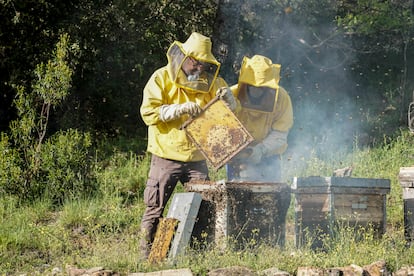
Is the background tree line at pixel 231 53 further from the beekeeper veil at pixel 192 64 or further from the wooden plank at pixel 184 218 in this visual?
the wooden plank at pixel 184 218

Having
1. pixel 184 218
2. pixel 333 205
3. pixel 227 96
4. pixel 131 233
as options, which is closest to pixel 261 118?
pixel 227 96

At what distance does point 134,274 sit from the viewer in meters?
5.34

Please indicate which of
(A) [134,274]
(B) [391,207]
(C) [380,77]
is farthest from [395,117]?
(A) [134,274]

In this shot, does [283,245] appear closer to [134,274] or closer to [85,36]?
[134,274]

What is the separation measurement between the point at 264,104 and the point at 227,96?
20.3 inches

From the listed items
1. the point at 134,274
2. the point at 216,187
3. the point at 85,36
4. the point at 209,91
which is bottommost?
the point at 134,274

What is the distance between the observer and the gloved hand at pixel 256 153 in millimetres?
6355

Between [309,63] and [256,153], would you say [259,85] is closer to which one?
[256,153]

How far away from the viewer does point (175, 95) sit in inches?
251

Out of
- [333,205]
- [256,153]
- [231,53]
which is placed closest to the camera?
[333,205]

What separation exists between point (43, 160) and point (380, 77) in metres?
5.63

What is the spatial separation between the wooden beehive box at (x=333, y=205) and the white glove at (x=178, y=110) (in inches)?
36.8

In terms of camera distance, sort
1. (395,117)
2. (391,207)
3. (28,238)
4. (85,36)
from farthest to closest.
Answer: (395,117) → (85,36) → (391,207) → (28,238)

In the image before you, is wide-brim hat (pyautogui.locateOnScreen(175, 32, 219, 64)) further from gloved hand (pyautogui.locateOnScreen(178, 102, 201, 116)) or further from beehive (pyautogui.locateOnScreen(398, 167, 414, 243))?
beehive (pyautogui.locateOnScreen(398, 167, 414, 243))
